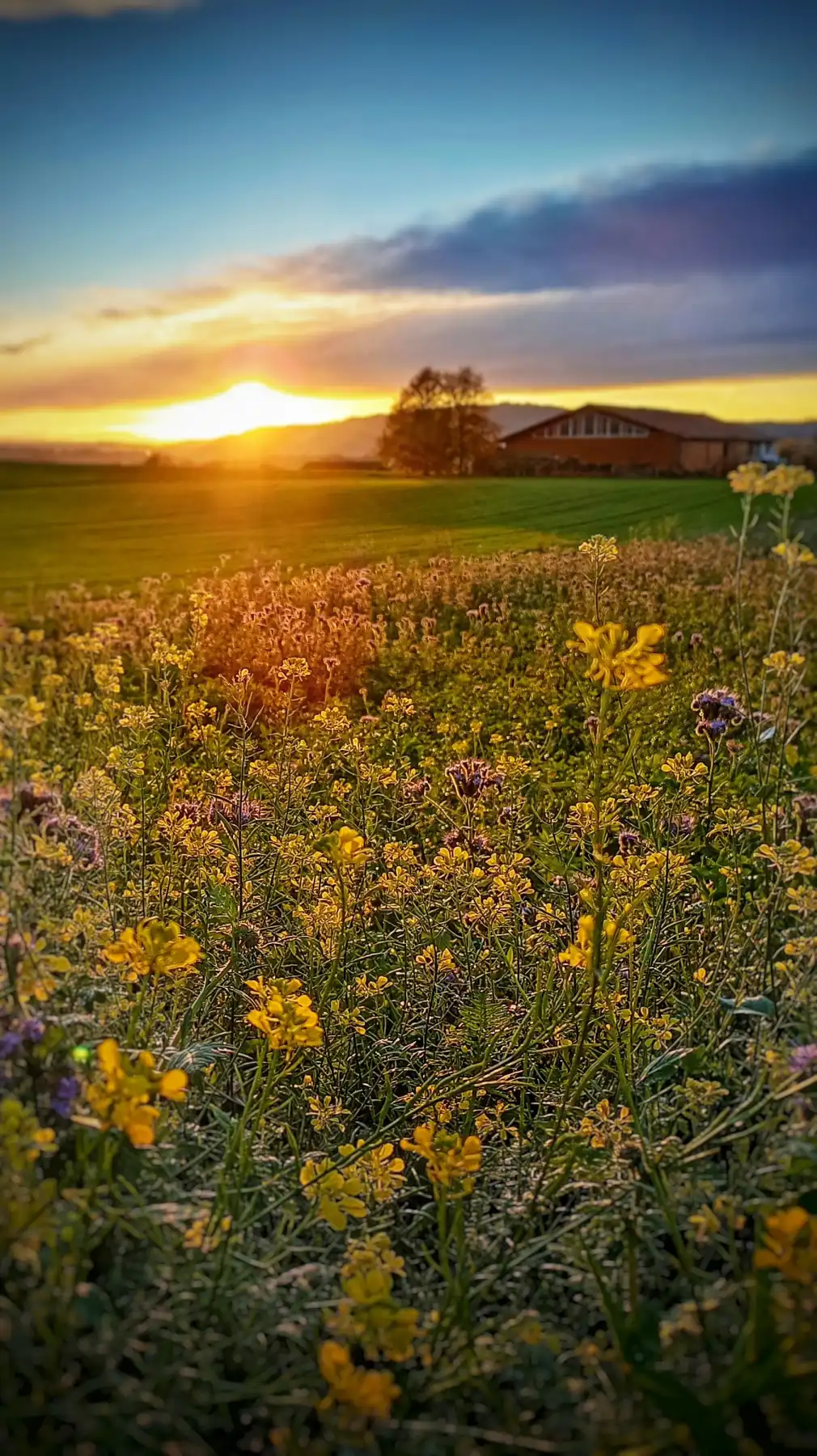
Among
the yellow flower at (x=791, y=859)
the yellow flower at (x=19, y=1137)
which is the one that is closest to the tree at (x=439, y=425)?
the yellow flower at (x=791, y=859)

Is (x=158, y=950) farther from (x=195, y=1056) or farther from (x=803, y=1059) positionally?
(x=803, y=1059)

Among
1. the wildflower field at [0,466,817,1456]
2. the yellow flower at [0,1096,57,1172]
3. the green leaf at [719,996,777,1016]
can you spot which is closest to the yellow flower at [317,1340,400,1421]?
the wildflower field at [0,466,817,1456]

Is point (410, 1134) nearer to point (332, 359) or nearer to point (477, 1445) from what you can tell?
point (477, 1445)

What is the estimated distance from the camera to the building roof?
3.43m

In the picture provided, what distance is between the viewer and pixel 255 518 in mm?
2914

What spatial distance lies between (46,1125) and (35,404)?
6.93 feet

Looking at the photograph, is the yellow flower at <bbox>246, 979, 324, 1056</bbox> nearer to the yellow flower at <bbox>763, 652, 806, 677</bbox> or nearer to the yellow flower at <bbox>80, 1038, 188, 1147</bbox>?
the yellow flower at <bbox>80, 1038, 188, 1147</bbox>

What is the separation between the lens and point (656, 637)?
1.48 meters

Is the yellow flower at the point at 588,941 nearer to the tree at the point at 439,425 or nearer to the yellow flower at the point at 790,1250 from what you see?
the yellow flower at the point at 790,1250

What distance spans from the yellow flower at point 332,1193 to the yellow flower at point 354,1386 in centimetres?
27

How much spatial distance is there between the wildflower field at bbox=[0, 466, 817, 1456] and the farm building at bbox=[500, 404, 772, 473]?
373mm

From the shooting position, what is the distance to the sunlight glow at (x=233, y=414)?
291 cm

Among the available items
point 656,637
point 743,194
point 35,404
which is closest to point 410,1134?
point 656,637

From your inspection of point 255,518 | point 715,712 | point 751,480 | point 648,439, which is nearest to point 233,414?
point 255,518
